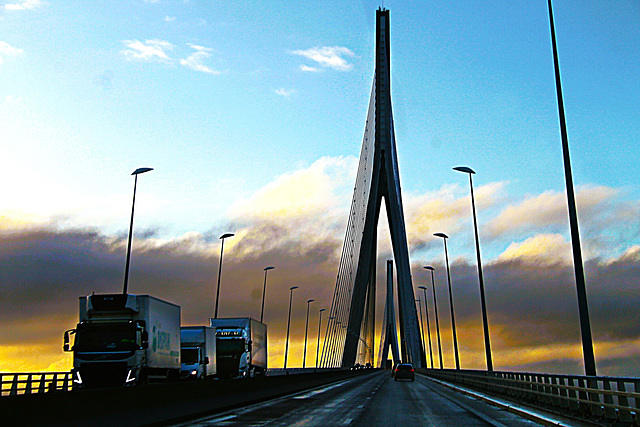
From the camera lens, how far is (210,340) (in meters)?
39.0

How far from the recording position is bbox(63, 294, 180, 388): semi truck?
25.2 metres

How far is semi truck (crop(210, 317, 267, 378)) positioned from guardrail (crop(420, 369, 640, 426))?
1800 centimetres

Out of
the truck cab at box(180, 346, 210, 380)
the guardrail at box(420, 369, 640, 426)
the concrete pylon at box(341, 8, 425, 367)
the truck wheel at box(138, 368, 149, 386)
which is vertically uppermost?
the concrete pylon at box(341, 8, 425, 367)

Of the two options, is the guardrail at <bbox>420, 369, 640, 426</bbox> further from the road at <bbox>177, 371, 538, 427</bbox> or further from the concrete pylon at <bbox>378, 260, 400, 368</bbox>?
the concrete pylon at <bbox>378, 260, 400, 368</bbox>

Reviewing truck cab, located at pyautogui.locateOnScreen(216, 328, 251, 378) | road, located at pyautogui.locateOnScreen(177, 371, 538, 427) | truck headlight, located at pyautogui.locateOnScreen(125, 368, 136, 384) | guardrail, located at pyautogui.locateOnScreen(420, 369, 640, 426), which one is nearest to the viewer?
guardrail, located at pyautogui.locateOnScreen(420, 369, 640, 426)

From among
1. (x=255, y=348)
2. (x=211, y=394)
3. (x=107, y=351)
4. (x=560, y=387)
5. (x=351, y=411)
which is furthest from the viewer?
(x=255, y=348)

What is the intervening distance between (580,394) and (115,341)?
1624cm

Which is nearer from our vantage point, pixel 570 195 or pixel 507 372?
pixel 570 195

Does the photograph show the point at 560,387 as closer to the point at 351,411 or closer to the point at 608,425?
the point at 608,425

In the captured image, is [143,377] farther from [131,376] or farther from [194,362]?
[194,362]

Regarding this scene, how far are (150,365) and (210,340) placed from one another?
1204 centimetres

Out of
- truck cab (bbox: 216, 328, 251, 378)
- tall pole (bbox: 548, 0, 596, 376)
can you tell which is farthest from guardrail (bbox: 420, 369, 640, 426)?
truck cab (bbox: 216, 328, 251, 378)

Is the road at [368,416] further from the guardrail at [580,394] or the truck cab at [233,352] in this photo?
the truck cab at [233,352]

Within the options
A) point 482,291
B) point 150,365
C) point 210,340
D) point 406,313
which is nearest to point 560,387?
point 150,365
